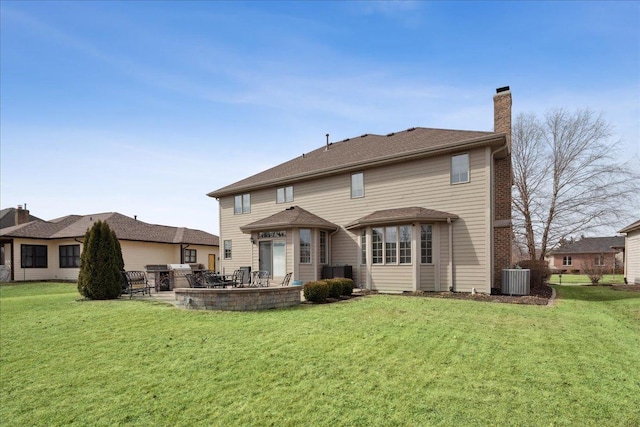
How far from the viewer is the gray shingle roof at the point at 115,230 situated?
23.6 m

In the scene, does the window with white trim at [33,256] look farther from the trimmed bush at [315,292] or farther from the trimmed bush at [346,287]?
the trimmed bush at [346,287]

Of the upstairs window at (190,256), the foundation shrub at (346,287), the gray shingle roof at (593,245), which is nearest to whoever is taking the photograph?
the foundation shrub at (346,287)

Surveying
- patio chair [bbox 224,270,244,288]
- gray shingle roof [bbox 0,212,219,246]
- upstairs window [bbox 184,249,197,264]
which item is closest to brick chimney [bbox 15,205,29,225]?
gray shingle roof [bbox 0,212,219,246]

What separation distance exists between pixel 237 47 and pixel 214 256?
22.1 meters

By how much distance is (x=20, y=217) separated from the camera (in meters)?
29.4

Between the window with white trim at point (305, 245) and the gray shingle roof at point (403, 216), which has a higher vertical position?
the gray shingle roof at point (403, 216)

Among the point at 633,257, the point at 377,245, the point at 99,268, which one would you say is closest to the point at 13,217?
the point at 99,268

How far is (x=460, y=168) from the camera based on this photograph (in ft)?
43.8

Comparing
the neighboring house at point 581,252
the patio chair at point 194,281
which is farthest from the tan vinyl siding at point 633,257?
the neighboring house at point 581,252

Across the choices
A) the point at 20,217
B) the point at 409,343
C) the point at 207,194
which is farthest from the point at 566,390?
the point at 20,217

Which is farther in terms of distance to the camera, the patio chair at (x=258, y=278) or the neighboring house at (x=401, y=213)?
the patio chair at (x=258, y=278)

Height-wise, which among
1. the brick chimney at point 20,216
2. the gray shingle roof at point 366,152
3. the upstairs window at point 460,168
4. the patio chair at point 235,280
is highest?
the gray shingle roof at point 366,152

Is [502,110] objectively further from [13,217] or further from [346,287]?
[13,217]

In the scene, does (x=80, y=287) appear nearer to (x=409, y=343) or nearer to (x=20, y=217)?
(x=409, y=343)
